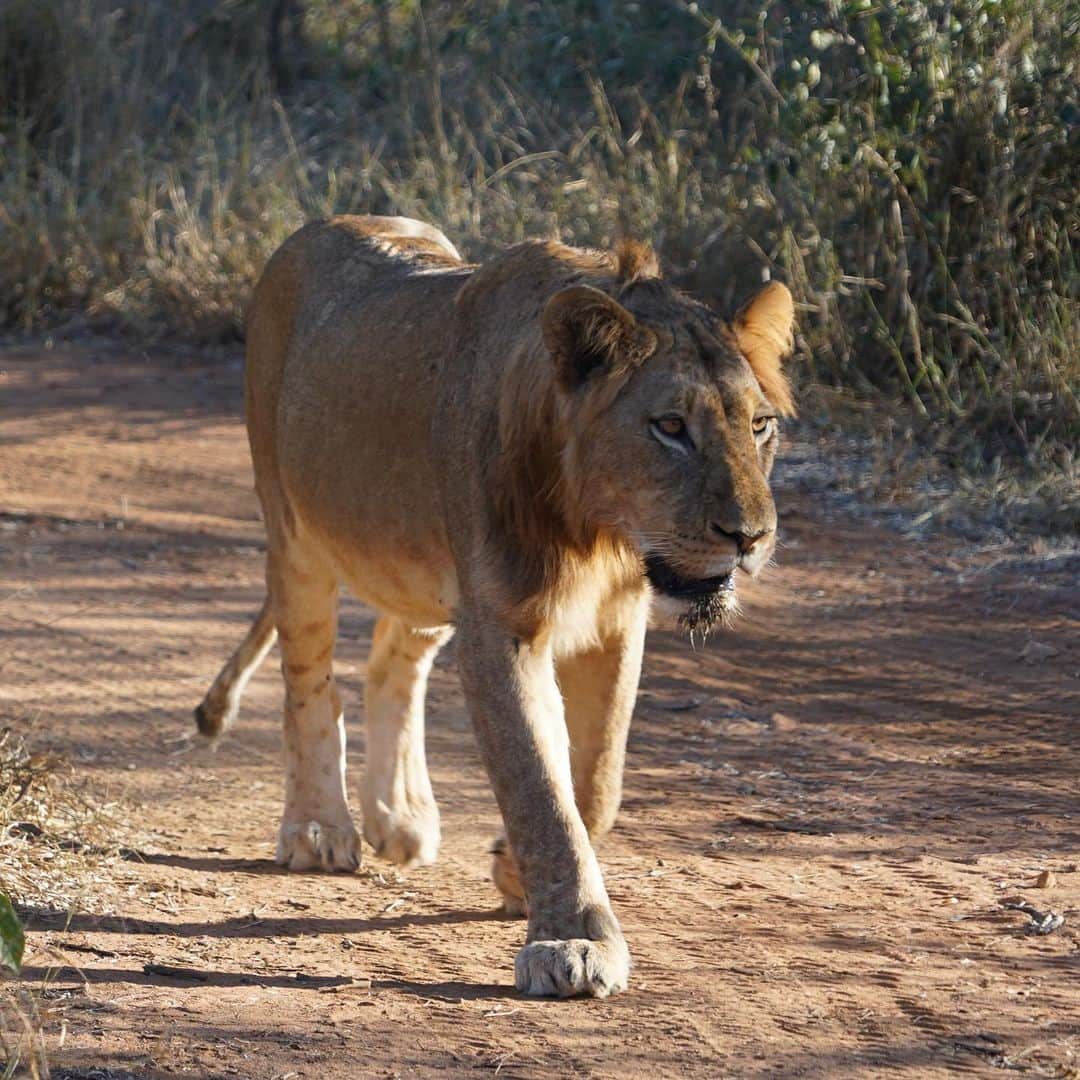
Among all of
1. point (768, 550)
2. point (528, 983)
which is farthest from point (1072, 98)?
point (528, 983)

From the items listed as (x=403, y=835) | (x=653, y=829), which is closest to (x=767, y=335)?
(x=653, y=829)

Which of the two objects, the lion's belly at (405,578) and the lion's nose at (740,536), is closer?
the lion's nose at (740,536)

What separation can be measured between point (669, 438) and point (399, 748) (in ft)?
5.63

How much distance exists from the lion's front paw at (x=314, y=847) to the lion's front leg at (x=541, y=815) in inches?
41.5

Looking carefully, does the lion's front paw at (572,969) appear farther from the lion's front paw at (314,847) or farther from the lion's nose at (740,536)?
the lion's front paw at (314,847)

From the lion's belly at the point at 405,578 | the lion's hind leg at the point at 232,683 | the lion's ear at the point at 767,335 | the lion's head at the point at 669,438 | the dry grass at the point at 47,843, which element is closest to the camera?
the lion's head at the point at 669,438

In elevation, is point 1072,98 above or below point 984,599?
above

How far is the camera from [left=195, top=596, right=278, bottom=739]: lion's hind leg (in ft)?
16.6

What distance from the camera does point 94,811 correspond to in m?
4.56

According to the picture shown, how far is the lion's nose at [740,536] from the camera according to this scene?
3283mm

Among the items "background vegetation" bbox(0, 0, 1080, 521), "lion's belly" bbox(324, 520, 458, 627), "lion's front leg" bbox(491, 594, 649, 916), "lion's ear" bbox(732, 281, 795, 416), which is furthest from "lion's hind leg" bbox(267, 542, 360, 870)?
"background vegetation" bbox(0, 0, 1080, 521)

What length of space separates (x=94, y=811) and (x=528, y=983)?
1624 mm

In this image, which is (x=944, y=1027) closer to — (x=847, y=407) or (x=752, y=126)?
(x=847, y=407)

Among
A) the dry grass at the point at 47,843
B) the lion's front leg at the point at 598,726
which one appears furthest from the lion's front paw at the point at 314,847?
the lion's front leg at the point at 598,726
